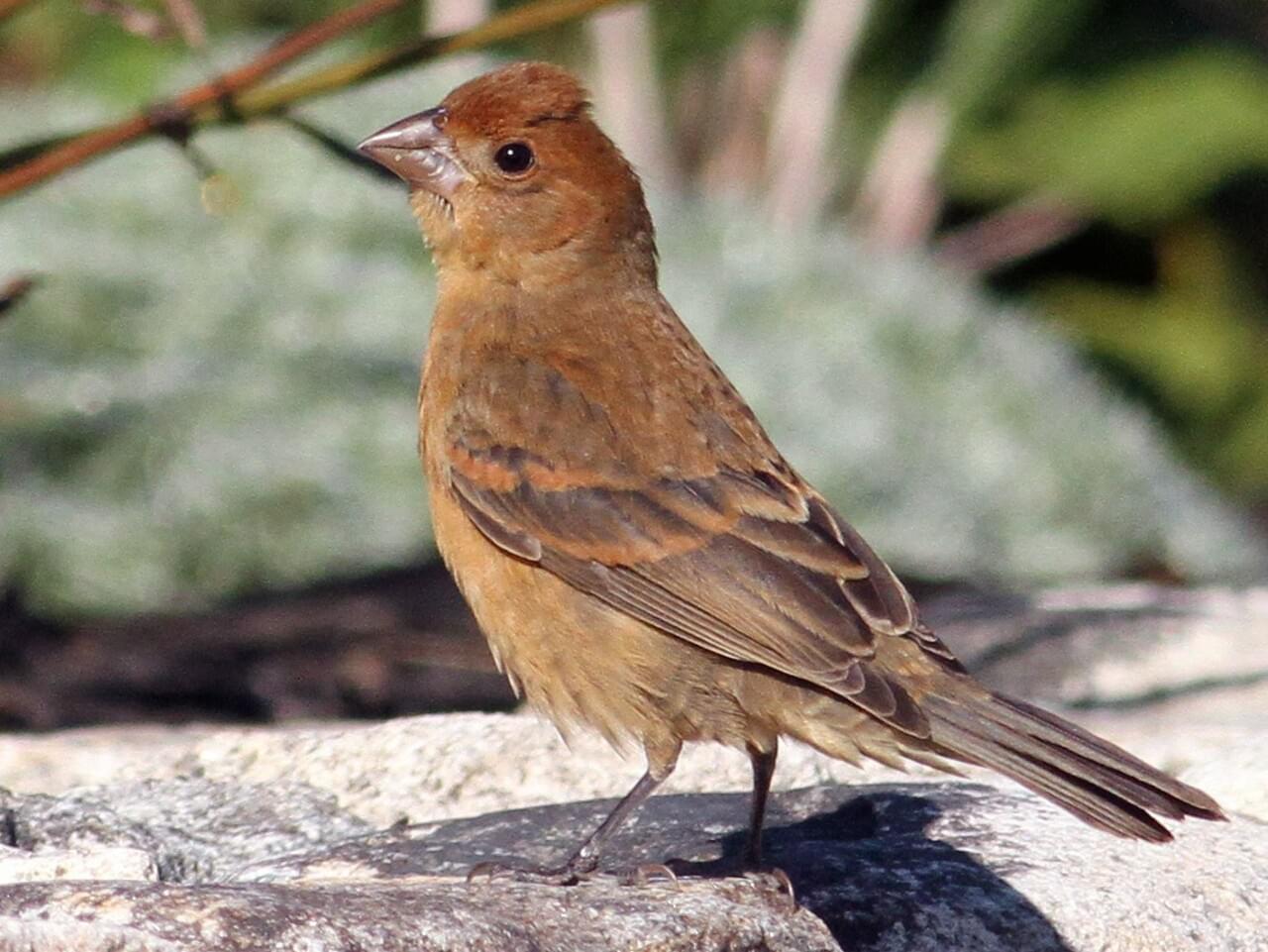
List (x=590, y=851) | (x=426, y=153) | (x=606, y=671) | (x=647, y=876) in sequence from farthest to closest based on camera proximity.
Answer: (x=426, y=153), (x=606, y=671), (x=590, y=851), (x=647, y=876)

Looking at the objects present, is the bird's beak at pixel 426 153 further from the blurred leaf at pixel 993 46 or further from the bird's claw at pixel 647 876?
the blurred leaf at pixel 993 46

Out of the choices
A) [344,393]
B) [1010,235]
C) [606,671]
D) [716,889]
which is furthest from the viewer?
[1010,235]

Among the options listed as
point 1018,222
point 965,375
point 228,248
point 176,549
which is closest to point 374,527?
point 176,549

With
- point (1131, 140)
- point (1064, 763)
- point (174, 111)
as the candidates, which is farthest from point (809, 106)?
point (1064, 763)

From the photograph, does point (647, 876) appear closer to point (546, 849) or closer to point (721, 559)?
point (546, 849)

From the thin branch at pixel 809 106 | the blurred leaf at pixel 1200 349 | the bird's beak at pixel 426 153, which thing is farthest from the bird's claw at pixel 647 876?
the blurred leaf at pixel 1200 349

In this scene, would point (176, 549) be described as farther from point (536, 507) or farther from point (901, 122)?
point (901, 122)
